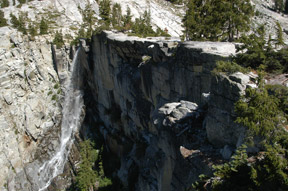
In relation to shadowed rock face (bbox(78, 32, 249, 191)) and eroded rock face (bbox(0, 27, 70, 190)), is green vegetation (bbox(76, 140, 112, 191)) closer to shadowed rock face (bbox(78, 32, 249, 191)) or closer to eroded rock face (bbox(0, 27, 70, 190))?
shadowed rock face (bbox(78, 32, 249, 191))

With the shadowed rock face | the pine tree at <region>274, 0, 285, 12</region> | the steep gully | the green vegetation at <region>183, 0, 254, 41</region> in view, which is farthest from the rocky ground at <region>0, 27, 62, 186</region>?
the pine tree at <region>274, 0, 285, 12</region>

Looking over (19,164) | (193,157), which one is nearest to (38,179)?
(19,164)

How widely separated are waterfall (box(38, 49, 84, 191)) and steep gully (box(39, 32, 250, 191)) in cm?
17

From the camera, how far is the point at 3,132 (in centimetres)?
3888

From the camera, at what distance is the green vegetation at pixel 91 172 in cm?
3109

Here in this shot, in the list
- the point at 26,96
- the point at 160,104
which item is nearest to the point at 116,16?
the point at 26,96

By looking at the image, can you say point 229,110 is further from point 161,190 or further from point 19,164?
point 19,164

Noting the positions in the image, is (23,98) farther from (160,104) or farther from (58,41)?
(160,104)

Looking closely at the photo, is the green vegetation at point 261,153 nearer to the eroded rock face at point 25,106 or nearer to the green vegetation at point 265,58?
the green vegetation at point 265,58

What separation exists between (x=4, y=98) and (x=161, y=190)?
33815 mm

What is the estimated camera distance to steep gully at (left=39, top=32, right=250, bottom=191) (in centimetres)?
1250

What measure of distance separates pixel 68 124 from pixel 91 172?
1409 cm

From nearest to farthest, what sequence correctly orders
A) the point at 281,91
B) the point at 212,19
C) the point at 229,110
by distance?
1. the point at 281,91
2. the point at 229,110
3. the point at 212,19

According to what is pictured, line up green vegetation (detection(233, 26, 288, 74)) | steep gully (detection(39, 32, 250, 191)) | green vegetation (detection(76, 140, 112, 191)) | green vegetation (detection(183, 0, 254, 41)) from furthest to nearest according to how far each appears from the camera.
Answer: green vegetation (detection(76, 140, 112, 191))
green vegetation (detection(183, 0, 254, 41))
green vegetation (detection(233, 26, 288, 74))
steep gully (detection(39, 32, 250, 191))
